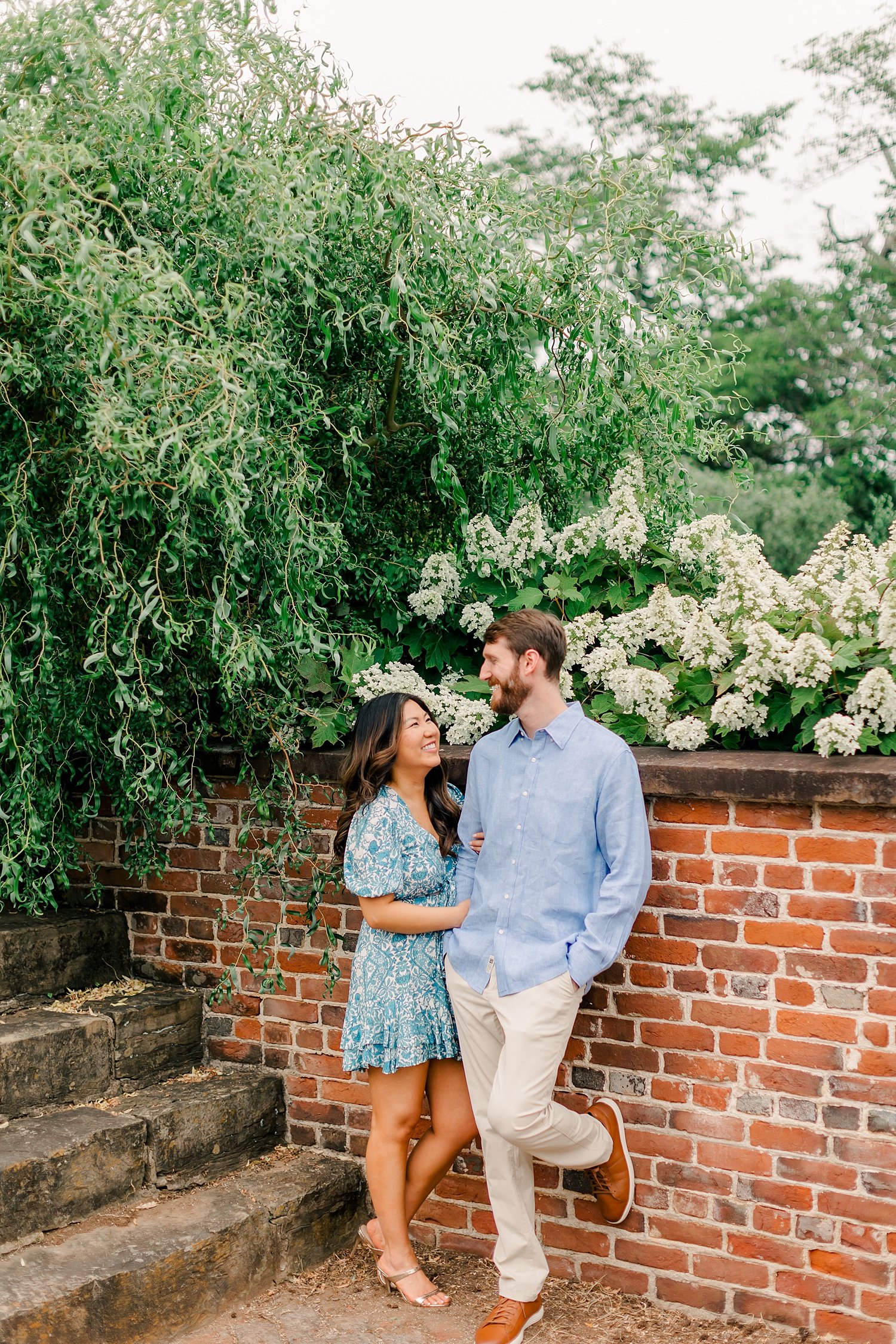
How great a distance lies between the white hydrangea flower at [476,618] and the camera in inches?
176

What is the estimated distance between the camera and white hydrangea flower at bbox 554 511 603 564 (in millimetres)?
4539

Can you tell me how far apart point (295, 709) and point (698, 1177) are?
1.94 meters

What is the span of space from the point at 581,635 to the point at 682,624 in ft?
1.20

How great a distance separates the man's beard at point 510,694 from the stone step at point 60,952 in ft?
6.98

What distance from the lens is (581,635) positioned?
4199 mm

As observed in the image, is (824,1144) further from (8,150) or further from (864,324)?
(864,324)

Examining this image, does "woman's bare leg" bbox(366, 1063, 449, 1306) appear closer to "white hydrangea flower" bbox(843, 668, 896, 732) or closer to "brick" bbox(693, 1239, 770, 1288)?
"brick" bbox(693, 1239, 770, 1288)

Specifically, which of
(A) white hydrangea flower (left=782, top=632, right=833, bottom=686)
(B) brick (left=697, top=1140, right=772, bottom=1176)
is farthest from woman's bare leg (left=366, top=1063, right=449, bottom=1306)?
(A) white hydrangea flower (left=782, top=632, right=833, bottom=686)

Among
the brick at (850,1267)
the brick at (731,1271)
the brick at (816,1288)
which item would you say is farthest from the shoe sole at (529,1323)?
the brick at (850,1267)

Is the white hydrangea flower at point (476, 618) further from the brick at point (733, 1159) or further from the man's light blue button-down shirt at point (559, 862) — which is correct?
the brick at point (733, 1159)

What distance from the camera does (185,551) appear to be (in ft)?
11.3

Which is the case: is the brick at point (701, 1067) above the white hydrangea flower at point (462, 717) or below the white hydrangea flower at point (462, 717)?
below

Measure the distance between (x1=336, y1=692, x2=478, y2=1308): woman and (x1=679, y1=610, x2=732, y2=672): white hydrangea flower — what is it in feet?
2.99

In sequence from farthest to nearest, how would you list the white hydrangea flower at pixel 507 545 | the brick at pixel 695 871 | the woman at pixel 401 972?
the white hydrangea flower at pixel 507 545 → the woman at pixel 401 972 → the brick at pixel 695 871
